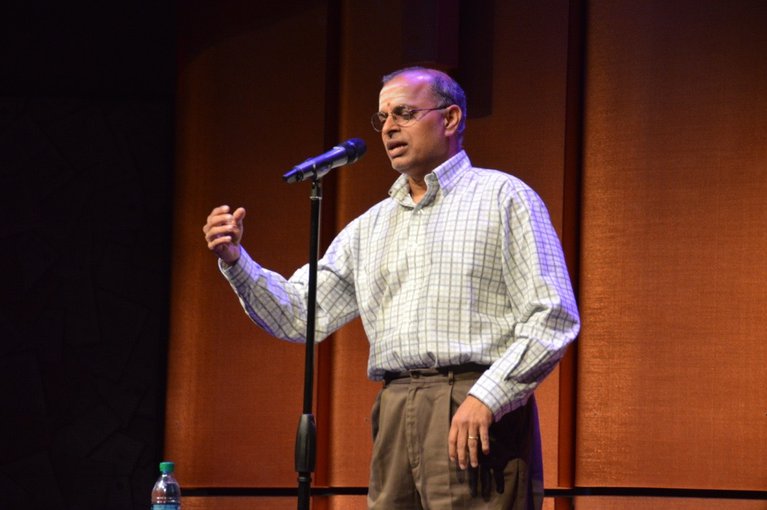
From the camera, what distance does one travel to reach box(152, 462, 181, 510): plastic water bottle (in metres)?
3.50

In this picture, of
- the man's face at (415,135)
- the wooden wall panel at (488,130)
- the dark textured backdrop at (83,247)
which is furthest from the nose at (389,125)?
the dark textured backdrop at (83,247)

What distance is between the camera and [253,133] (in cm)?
362

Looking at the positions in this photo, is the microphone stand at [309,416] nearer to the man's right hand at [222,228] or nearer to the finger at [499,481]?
the man's right hand at [222,228]

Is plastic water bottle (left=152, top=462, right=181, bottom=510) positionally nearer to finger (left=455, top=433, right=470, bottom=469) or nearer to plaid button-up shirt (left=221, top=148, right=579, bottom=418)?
plaid button-up shirt (left=221, top=148, right=579, bottom=418)

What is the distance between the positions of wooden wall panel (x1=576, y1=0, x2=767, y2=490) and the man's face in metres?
1.03

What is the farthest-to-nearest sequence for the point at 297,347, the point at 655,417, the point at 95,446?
the point at 95,446 → the point at 297,347 → the point at 655,417

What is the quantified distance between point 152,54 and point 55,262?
845 millimetres

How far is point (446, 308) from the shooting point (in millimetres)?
2285

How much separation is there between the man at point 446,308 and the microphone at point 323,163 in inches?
7.0

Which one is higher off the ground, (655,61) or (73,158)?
(655,61)

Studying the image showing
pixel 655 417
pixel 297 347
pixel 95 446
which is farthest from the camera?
pixel 95 446

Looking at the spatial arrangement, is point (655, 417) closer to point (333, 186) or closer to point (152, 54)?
point (333, 186)

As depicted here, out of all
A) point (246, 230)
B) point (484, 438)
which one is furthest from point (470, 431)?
point (246, 230)

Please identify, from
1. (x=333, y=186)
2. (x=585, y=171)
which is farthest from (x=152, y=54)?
(x=585, y=171)
